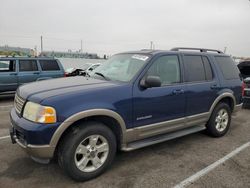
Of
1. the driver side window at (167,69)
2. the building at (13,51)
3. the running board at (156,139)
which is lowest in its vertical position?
the running board at (156,139)

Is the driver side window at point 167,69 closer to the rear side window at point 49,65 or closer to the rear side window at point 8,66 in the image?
the rear side window at point 49,65

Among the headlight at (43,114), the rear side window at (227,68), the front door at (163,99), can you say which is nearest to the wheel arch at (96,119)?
the headlight at (43,114)

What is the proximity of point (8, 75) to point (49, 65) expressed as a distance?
65.0 inches

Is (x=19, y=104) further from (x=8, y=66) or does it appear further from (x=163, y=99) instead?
(x=8, y=66)

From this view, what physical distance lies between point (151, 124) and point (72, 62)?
50.8 ft

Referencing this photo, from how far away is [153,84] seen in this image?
129 inches

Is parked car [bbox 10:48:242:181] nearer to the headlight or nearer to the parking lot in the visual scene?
the headlight

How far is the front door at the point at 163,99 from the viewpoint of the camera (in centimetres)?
340

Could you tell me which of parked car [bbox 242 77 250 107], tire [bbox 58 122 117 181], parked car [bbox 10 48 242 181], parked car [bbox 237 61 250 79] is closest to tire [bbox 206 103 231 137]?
parked car [bbox 10 48 242 181]

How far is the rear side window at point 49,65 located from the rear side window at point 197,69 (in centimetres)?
678

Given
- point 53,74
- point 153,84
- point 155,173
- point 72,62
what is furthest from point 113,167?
point 72,62

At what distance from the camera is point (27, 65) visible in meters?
8.92

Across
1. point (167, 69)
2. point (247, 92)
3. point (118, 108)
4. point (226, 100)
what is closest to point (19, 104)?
point (118, 108)

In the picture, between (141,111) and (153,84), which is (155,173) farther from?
(153,84)
